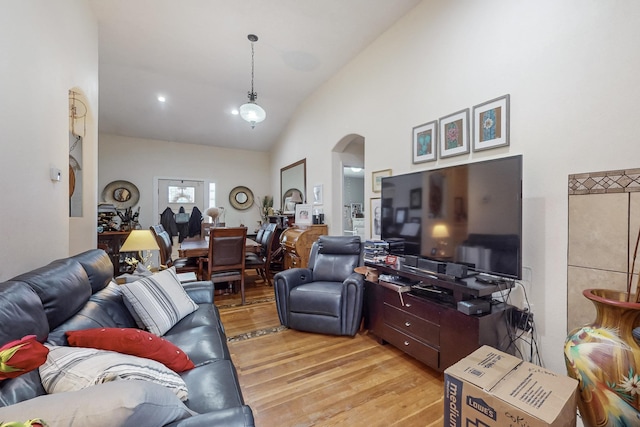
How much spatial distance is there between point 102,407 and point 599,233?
8.09ft

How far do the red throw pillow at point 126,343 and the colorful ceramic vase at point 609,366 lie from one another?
6.01ft

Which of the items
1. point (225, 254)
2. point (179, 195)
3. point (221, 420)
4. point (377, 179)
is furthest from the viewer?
point (179, 195)

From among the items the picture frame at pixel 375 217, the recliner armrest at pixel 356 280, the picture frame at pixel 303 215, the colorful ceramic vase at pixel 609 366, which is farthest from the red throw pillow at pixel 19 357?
the picture frame at pixel 303 215

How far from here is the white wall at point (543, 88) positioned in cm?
155

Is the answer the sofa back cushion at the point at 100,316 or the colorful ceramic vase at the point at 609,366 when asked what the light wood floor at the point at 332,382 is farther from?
the sofa back cushion at the point at 100,316

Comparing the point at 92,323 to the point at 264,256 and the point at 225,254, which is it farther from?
the point at 264,256

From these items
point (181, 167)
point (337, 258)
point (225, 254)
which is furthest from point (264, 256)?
point (181, 167)

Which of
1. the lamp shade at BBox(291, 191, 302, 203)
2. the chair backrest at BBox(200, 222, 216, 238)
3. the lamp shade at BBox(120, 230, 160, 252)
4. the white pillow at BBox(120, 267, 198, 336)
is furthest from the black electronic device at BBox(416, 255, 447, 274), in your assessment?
the chair backrest at BBox(200, 222, 216, 238)

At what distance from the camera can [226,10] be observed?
2955 mm

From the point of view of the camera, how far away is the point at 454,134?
95.8 inches

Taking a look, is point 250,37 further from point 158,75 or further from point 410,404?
point 410,404

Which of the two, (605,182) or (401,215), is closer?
(605,182)

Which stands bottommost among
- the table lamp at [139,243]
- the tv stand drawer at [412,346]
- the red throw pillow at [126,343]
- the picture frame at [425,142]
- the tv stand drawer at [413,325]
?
the tv stand drawer at [412,346]

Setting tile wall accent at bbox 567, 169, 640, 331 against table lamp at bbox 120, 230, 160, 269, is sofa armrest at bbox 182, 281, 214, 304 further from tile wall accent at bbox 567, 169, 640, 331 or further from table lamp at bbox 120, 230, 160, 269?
tile wall accent at bbox 567, 169, 640, 331
